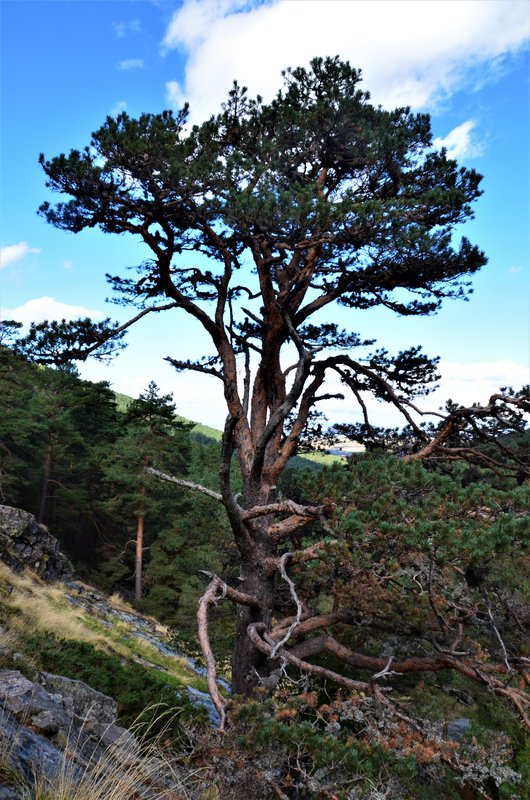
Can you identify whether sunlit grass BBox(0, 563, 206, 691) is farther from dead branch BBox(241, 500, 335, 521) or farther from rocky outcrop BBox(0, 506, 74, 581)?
dead branch BBox(241, 500, 335, 521)

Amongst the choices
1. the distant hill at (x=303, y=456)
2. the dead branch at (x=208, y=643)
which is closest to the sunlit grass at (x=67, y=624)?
the dead branch at (x=208, y=643)

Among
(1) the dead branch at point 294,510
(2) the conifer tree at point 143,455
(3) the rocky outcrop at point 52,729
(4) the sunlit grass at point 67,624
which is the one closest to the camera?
(3) the rocky outcrop at point 52,729

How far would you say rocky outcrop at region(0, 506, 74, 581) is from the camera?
1823 cm

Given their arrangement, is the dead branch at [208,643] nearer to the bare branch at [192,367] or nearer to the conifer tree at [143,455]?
the bare branch at [192,367]

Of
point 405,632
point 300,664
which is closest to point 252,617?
point 300,664

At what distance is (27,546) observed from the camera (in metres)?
19.2

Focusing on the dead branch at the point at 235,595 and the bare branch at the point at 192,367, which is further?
the bare branch at the point at 192,367

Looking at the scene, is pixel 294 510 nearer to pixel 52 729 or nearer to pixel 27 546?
pixel 52 729

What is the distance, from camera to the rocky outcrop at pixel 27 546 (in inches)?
718

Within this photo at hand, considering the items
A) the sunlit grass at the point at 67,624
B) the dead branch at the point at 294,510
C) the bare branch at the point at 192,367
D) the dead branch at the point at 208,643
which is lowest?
the sunlit grass at the point at 67,624

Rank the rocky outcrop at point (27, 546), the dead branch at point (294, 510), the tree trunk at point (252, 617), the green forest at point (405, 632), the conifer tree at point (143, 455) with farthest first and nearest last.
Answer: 1. the conifer tree at point (143, 455)
2. the rocky outcrop at point (27, 546)
3. the tree trunk at point (252, 617)
4. the dead branch at point (294, 510)
5. the green forest at point (405, 632)

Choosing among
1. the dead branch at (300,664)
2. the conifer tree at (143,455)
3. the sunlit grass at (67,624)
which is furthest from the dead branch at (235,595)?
the conifer tree at (143,455)

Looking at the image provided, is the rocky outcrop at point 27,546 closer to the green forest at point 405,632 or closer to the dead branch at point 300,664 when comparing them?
the green forest at point 405,632

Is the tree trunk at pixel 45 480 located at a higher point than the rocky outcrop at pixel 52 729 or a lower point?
lower
